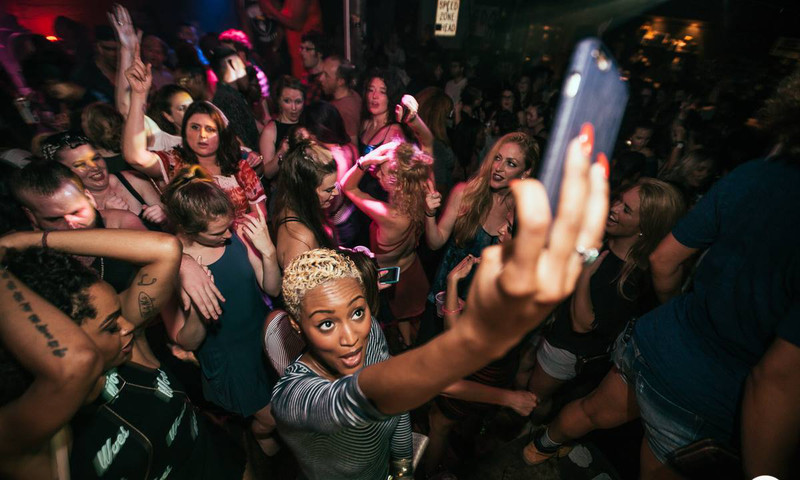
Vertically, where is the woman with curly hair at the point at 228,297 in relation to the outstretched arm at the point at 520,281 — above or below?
below

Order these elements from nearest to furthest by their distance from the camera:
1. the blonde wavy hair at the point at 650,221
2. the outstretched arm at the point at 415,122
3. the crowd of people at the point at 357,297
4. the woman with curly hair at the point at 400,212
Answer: the crowd of people at the point at 357,297 < the blonde wavy hair at the point at 650,221 < the woman with curly hair at the point at 400,212 < the outstretched arm at the point at 415,122

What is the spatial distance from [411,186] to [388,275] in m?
0.79

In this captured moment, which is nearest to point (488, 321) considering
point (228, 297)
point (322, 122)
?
point (228, 297)

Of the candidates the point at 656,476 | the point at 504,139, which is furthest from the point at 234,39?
the point at 656,476

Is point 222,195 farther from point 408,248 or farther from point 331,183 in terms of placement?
point 408,248

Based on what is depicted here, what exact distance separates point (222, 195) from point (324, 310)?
46.7 inches

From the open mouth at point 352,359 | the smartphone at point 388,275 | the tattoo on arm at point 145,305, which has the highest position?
the open mouth at point 352,359

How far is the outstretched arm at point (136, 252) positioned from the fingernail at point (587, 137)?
167cm

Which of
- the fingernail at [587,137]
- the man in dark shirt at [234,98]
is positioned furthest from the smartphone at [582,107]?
the man in dark shirt at [234,98]

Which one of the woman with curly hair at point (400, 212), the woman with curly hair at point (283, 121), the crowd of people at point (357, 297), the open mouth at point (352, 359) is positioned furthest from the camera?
the woman with curly hair at point (283, 121)

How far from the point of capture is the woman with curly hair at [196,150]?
2740 millimetres

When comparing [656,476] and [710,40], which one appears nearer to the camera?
[656,476]

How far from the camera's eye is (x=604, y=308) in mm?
2199

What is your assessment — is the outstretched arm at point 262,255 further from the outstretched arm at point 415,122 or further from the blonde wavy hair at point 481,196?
the outstretched arm at point 415,122
